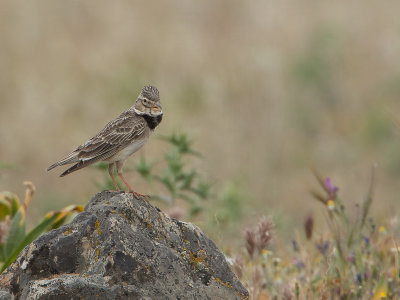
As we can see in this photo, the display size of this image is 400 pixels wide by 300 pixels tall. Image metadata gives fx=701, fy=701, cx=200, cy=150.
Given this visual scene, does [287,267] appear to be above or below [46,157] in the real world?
below

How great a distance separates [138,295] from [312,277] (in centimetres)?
252

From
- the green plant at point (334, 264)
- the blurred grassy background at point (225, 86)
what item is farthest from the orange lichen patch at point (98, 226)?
the blurred grassy background at point (225, 86)

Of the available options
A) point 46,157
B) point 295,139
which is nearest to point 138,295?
point 46,157

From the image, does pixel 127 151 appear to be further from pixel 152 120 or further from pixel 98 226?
pixel 98 226

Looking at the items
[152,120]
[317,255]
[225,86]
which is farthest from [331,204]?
[225,86]

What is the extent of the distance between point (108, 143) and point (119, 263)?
1.48 metres

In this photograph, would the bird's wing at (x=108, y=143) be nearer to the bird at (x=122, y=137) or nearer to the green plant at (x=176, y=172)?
the bird at (x=122, y=137)

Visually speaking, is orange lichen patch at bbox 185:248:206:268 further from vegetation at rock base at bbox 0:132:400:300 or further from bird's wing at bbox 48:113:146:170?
bird's wing at bbox 48:113:146:170

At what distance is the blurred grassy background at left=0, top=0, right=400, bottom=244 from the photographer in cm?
1586

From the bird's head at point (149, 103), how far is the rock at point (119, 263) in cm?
101

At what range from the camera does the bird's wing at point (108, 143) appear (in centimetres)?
520

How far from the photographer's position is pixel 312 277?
6012mm

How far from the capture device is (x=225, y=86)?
1797cm

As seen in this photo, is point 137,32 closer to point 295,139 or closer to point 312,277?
point 295,139
